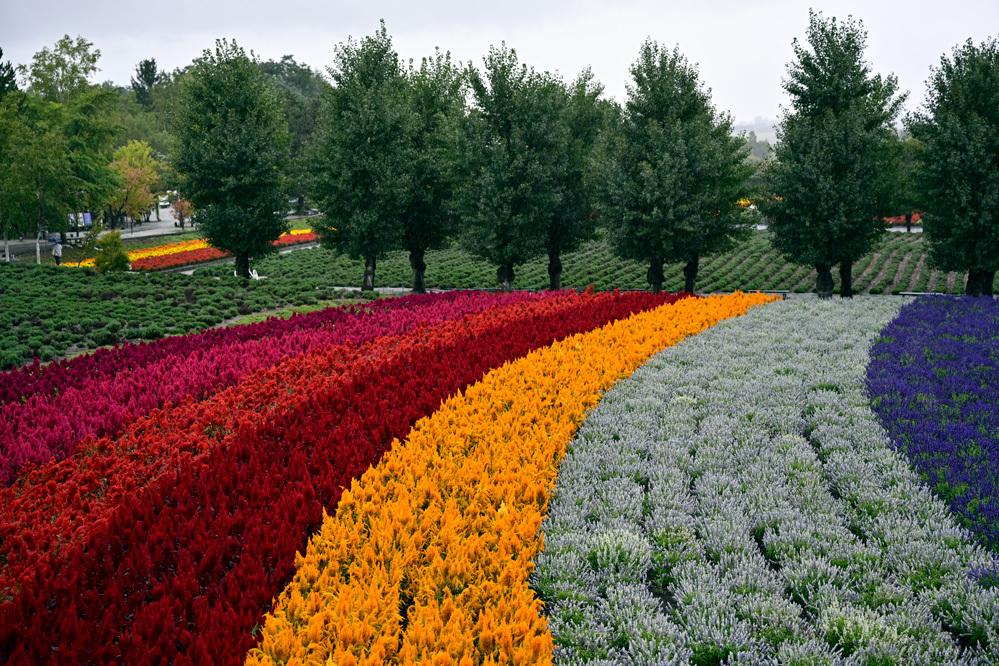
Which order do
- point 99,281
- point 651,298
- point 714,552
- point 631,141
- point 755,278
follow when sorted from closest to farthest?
point 714,552, point 651,298, point 99,281, point 631,141, point 755,278

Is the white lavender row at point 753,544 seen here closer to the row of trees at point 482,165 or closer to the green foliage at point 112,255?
the row of trees at point 482,165

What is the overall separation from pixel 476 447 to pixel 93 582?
3300 millimetres

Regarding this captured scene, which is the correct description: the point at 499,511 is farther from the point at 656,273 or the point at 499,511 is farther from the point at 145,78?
the point at 145,78

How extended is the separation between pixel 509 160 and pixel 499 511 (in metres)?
20.3

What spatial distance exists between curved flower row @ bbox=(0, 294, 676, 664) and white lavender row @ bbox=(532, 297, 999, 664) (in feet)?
6.31

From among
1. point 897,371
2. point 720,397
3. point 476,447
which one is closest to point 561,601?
point 476,447

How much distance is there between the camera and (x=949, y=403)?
7.21 meters

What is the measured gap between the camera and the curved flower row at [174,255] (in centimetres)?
3850

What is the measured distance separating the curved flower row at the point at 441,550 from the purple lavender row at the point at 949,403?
345cm

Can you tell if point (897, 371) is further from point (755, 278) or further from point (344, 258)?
point (344, 258)

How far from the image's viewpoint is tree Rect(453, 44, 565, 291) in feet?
76.1

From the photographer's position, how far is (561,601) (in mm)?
4031

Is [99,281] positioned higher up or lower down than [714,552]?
higher up

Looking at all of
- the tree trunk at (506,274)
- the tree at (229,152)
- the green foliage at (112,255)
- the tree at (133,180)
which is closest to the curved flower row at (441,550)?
the tree trunk at (506,274)
